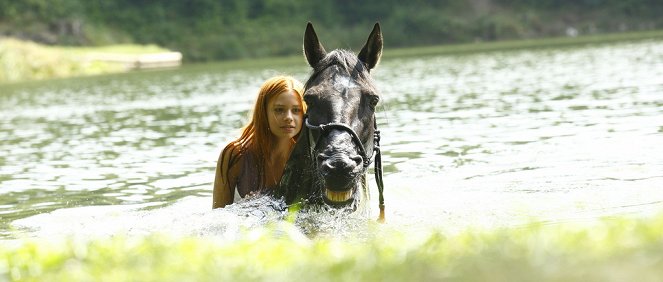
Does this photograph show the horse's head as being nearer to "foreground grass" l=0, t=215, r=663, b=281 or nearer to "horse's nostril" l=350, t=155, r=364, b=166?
"horse's nostril" l=350, t=155, r=364, b=166

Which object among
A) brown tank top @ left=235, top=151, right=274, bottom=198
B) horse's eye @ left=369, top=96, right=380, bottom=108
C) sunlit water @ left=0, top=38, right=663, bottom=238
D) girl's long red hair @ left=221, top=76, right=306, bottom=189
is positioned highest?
horse's eye @ left=369, top=96, right=380, bottom=108

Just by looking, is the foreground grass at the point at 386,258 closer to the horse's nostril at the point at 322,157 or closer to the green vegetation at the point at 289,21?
the horse's nostril at the point at 322,157

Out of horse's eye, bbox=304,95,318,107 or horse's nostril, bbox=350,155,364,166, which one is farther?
horse's eye, bbox=304,95,318,107

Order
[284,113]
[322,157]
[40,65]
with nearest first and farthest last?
[322,157] → [284,113] → [40,65]

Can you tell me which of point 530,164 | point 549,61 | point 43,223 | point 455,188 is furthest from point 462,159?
point 549,61

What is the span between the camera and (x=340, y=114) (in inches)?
235

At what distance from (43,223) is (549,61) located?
26.8 m

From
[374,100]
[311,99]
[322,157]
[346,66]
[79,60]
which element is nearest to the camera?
[322,157]

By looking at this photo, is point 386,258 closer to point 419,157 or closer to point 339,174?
point 339,174

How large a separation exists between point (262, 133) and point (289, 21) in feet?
236

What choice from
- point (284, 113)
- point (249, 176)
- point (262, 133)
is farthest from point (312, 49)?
point (249, 176)

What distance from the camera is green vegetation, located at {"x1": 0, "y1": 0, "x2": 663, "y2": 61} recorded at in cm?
7144

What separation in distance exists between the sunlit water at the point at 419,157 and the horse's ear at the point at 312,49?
26.0 inches

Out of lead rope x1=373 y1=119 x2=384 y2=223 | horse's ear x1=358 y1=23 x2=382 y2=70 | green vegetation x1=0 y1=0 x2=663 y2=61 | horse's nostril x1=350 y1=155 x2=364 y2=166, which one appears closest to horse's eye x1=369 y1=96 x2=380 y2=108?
lead rope x1=373 y1=119 x2=384 y2=223
